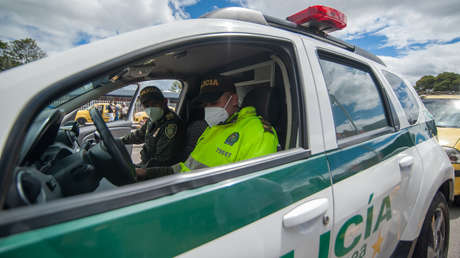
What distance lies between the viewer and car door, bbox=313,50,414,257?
1.16 meters

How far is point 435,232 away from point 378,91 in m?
1.32

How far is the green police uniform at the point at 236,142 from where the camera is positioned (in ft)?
4.73

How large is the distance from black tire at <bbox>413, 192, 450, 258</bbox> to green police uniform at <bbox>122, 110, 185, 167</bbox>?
Answer: 2.39 metres

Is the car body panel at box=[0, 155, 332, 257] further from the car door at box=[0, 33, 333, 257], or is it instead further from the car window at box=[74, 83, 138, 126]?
the car window at box=[74, 83, 138, 126]

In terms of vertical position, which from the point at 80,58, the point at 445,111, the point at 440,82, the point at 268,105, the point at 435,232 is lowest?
the point at 435,232

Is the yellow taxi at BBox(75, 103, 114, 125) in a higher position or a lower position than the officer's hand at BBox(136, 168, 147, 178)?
higher

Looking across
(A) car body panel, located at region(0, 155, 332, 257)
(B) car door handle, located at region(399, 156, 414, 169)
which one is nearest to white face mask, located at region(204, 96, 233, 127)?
(A) car body panel, located at region(0, 155, 332, 257)

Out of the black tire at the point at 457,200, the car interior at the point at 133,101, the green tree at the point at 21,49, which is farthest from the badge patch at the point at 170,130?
the green tree at the point at 21,49

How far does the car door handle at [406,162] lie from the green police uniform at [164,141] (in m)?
2.15

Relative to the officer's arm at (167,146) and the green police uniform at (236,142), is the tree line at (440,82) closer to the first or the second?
the officer's arm at (167,146)

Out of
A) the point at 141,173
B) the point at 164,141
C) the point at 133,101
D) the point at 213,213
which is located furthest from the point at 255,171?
the point at 133,101

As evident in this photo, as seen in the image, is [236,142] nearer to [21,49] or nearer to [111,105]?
[111,105]

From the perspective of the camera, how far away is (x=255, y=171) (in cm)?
93

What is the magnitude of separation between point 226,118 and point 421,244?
1.82 metres
